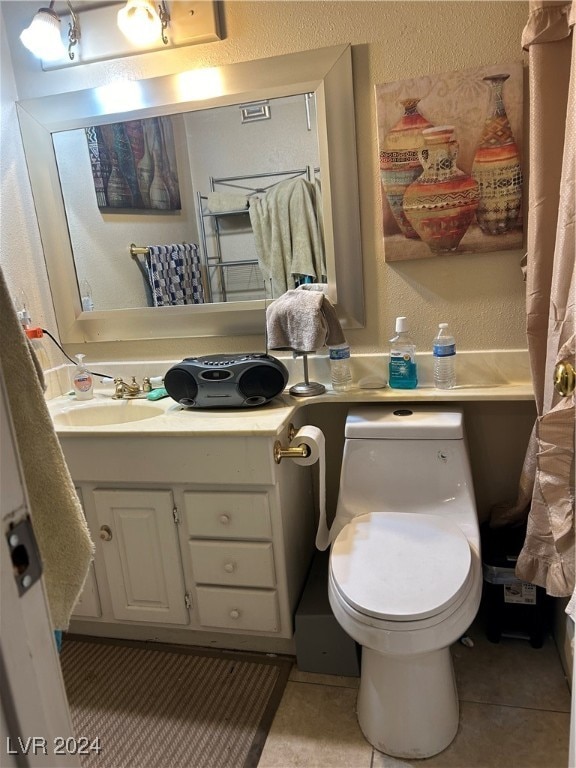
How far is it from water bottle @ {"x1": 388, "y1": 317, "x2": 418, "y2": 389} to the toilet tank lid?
85 millimetres

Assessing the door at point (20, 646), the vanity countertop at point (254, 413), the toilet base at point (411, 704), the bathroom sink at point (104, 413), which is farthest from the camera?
the bathroom sink at point (104, 413)

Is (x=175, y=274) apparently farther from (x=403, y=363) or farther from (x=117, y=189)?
(x=403, y=363)

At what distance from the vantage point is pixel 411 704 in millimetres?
1262

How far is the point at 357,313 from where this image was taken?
1712mm

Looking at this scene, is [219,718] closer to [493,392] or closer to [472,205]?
[493,392]

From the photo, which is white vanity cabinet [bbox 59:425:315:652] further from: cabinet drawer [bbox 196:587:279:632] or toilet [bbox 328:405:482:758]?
toilet [bbox 328:405:482:758]

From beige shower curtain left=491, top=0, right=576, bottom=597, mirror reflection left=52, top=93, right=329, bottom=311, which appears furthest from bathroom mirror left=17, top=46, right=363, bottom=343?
beige shower curtain left=491, top=0, right=576, bottom=597

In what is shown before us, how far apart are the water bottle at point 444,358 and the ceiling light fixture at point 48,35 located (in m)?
1.51

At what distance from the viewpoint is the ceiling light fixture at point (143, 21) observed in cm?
158

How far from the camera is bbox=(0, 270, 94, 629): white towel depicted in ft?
1.85

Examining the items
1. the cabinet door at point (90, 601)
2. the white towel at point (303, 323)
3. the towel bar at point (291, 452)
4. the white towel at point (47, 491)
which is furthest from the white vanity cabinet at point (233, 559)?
the white towel at point (47, 491)

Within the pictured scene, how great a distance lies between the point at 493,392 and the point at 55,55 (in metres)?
1.77

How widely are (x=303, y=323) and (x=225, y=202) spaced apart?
513 mm

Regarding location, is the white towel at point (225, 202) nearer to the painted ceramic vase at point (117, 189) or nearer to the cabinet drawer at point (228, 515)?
the painted ceramic vase at point (117, 189)
